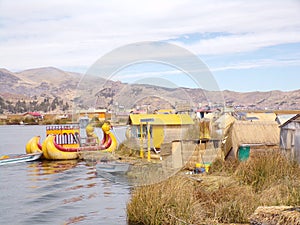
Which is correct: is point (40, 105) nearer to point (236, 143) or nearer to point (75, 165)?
point (75, 165)

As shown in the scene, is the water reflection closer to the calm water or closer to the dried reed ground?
the calm water

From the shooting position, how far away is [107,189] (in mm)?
21188

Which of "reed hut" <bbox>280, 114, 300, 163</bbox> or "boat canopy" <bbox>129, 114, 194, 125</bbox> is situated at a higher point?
"boat canopy" <bbox>129, 114, 194, 125</bbox>

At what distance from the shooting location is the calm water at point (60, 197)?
52.2 ft

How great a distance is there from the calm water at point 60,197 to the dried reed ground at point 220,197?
205 cm

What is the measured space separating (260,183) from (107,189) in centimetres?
826

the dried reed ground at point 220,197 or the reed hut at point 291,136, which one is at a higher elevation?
A: the reed hut at point 291,136

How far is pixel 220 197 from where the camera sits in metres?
13.1

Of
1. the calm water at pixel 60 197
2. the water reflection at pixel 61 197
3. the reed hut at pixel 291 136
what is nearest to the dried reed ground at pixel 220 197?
the calm water at pixel 60 197

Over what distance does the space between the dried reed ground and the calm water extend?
205 cm

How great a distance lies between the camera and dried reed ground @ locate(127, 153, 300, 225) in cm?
1198

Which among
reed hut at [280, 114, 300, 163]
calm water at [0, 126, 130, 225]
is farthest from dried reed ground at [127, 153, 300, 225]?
reed hut at [280, 114, 300, 163]

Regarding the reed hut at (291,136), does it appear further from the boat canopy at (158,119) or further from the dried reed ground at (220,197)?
the boat canopy at (158,119)

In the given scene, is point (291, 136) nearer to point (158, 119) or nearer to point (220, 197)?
point (220, 197)
